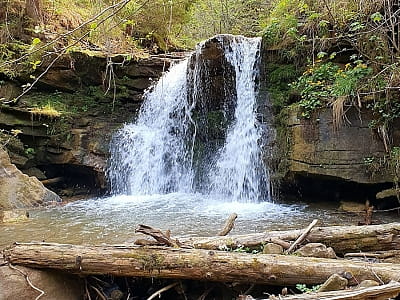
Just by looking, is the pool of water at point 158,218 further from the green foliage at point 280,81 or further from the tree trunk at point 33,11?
the tree trunk at point 33,11

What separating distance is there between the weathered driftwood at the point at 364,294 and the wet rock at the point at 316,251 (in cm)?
70

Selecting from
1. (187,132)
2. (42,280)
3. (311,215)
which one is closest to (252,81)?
(187,132)

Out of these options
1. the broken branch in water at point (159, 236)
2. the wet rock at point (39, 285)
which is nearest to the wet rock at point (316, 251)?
the broken branch in water at point (159, 236)

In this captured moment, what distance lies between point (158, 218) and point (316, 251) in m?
3.50

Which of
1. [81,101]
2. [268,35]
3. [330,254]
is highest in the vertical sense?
[268,35]

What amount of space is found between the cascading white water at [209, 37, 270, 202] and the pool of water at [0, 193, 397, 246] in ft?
1.34

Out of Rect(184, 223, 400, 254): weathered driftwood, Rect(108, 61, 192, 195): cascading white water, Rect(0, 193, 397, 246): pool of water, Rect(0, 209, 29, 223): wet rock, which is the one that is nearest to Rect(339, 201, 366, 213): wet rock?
Rect(0, 193, 397, 246): pool of water

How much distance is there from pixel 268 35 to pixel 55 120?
5485 millimetres

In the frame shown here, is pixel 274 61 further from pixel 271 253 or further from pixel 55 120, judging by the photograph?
pixel 271 253

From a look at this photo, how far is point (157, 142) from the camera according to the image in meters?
9.51

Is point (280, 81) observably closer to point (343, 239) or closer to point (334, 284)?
point (343, 239)

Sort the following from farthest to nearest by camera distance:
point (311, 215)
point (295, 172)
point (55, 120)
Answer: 1. point (55, 120)
2. point (295, 172)
3. point (311, 215)

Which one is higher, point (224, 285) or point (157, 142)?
point (157, 142)

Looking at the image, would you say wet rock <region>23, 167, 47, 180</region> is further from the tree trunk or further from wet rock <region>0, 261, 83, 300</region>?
wet rock <region>0, 261, 83, 300</region>
